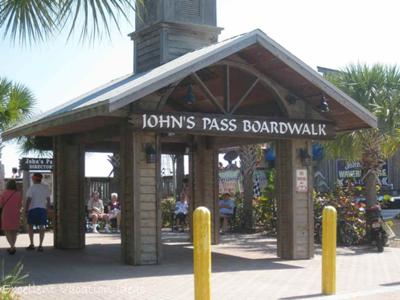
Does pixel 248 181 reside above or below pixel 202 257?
above

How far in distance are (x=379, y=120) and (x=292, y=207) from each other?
4.65m

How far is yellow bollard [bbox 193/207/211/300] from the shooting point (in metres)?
7.11

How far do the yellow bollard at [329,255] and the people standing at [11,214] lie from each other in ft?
24.1

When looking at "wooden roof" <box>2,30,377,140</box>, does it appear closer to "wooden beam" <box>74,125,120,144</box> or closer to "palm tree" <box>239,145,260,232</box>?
"wooden beam" <box>74,125,120,144</box>

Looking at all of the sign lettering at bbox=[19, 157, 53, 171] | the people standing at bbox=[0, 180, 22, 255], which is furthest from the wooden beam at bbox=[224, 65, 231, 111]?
the sign lettering at bbox=[19, 157, 53, 171]

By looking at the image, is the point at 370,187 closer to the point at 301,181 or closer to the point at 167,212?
the point at 301,181

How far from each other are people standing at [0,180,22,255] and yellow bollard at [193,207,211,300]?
7.52 m

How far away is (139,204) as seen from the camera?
38.4 feet

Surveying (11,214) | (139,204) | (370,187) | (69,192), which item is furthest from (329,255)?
(370,187)

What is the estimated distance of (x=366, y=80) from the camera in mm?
16734

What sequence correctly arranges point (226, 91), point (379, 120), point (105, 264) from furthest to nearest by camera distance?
point (379, 120) < point (226, 91) < point (105, 264)

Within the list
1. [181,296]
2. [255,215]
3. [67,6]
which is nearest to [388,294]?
[181,296]

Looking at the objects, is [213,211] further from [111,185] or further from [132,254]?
[111,185]

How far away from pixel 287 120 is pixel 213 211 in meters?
4.48
